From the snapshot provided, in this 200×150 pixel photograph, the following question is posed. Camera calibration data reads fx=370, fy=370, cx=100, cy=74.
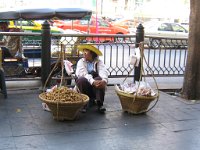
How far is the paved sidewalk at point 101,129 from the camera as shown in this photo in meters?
4.62

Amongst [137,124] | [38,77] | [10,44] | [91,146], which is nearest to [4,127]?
[91,146]

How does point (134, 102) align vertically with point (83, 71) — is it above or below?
below

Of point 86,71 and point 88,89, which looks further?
point 86,71

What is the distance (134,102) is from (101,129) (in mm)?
881

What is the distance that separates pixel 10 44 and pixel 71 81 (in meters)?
1.87

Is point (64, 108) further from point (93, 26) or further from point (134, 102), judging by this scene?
point (93, 26)

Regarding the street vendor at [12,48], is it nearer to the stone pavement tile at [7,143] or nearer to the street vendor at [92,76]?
the street vendor at [92,76]

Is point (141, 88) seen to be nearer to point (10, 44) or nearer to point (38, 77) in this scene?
point (38, 77)

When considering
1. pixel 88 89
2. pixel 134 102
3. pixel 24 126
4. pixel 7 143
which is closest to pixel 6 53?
pixel 88 89

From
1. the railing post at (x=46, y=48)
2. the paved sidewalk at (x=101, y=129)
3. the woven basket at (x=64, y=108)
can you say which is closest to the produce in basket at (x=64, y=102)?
the woven basket at (x=64, y=108)

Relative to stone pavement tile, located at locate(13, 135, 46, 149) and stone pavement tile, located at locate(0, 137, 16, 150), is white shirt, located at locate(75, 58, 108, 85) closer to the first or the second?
stone pavement tile, located at locate(13, 135, 46, 149)

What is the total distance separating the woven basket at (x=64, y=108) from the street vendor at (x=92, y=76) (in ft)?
1.48

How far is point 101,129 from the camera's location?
522 centimetres

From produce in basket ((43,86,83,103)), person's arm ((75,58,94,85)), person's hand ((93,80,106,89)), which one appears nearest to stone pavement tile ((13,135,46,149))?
produce in basket ((43,86,83,103))
